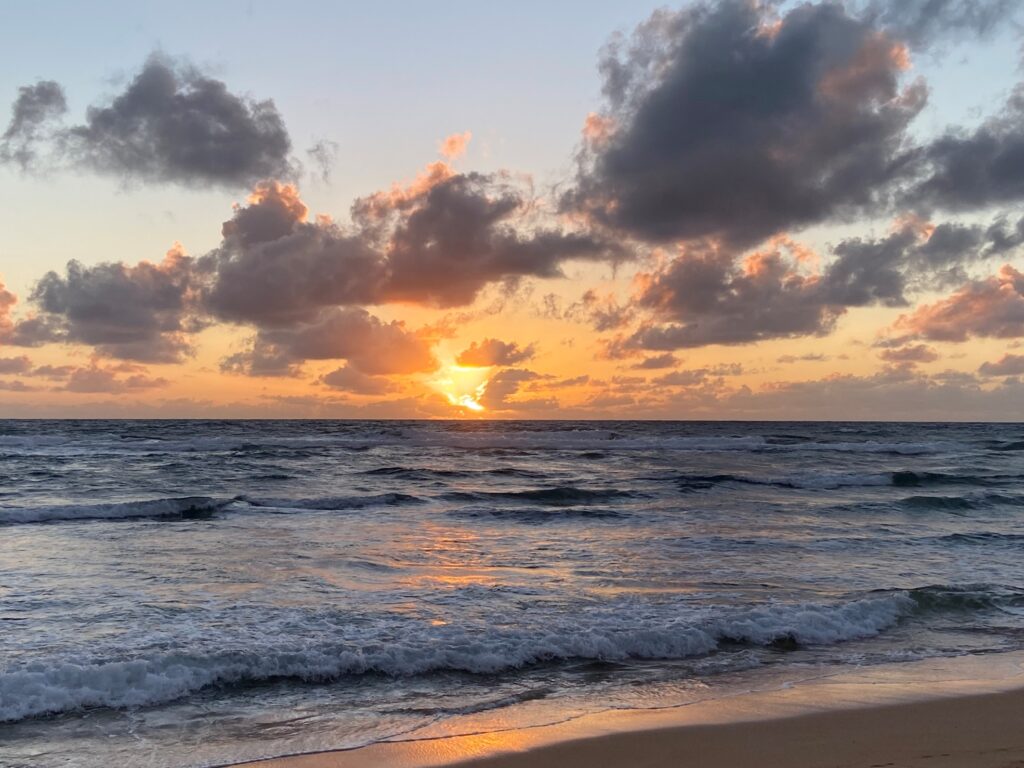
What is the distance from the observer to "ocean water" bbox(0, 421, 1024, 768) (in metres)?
7.13

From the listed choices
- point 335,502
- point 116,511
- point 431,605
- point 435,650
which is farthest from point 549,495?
point 435,650

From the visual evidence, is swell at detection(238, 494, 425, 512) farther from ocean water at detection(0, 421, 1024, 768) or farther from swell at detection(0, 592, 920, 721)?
swell at detection(0, 592, 920, 721)

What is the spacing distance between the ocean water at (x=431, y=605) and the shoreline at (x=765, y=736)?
343 millimetres

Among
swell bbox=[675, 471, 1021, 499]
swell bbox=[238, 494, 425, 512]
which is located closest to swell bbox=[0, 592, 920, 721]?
swell bbox=[238, 494, 425, 512]

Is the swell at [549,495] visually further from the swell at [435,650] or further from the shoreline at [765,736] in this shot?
the shoreline at [765,736]

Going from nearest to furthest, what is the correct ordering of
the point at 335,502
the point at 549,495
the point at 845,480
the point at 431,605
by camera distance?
1. the point at 431,605
2. the point at 335,502
3. the point at 549,495
4. the point at 845,480

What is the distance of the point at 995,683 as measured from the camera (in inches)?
309

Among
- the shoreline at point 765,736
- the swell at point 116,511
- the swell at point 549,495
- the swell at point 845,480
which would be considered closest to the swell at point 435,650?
the shoreline at point 765,736

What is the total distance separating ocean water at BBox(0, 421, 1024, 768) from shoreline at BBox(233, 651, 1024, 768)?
0.34 m

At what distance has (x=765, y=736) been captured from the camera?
6.31m

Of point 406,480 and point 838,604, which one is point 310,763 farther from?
point 406,480

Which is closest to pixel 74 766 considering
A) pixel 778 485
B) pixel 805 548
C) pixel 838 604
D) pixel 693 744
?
pixel 693 744

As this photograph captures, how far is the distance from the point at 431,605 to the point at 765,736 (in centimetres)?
566

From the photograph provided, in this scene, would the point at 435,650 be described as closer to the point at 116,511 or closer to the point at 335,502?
the point at 335,502
